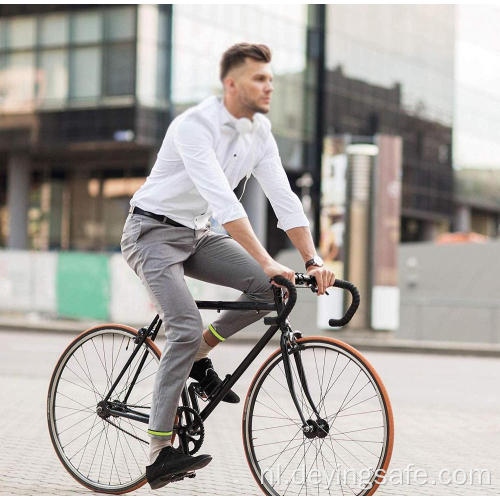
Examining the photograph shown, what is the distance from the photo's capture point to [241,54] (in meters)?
4.00

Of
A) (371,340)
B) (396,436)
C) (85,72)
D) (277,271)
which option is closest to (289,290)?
(277,271)

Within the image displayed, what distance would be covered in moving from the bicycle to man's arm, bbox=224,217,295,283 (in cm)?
4

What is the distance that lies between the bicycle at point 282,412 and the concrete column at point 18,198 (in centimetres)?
3441

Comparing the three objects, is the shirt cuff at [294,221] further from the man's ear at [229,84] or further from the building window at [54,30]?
the building window at [54,30]

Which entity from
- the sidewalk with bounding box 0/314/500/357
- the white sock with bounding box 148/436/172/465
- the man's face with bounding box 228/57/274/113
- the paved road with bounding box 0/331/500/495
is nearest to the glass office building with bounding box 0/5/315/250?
the sidewalk with bounding box 0/314/500/357

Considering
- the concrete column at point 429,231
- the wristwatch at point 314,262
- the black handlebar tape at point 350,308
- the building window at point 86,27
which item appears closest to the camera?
the black handlebar tape at point 350,308

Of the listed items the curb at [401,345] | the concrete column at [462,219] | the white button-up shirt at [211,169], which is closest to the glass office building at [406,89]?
the concrete column at [462,219]

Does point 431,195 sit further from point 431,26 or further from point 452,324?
point 452,324

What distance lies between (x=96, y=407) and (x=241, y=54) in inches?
72.2

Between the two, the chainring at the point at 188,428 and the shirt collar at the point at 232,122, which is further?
the chainring at the point at 188,428

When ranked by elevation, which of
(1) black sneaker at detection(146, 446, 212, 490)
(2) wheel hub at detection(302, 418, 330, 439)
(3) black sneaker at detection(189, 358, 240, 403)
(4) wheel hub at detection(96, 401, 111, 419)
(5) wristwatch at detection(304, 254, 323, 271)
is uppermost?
(5) wristwatch at detection(304, 254, 323, 271)

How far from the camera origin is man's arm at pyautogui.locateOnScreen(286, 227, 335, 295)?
3.91 m

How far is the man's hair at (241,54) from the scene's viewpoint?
3996 mm

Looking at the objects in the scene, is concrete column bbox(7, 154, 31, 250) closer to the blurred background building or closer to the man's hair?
the blurred background building
